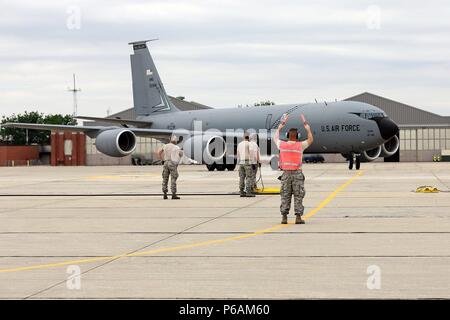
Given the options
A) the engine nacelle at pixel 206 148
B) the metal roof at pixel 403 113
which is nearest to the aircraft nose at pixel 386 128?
the engine nacelle at pixel 206 148

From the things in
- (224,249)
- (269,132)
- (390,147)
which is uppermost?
(269,132)

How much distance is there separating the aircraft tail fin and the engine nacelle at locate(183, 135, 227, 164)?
43.8 feet

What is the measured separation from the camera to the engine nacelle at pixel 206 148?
44625mm

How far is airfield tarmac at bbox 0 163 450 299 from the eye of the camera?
881 centimetres

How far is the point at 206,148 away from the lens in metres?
44.9

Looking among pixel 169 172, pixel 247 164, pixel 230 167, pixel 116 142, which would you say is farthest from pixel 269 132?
pixel 169 172

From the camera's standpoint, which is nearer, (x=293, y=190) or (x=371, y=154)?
(x=293, y=190)

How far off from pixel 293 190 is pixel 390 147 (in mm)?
34481

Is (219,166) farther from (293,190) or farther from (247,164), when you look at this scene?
(293,190)

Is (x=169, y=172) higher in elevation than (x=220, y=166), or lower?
higher

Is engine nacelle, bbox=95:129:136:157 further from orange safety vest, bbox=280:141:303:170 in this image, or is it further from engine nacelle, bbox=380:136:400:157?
orange safety vest, bbox=280:141:303:170

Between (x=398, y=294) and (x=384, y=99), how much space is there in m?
88.4

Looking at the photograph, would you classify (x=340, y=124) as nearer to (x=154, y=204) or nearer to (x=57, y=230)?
(x=154, y=204)

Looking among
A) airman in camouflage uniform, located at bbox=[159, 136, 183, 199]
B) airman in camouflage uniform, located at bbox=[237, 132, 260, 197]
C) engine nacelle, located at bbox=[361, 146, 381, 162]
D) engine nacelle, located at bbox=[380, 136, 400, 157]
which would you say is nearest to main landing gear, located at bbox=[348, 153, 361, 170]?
engine nacelle, located at bbox=[361, 146, 381, 162]
